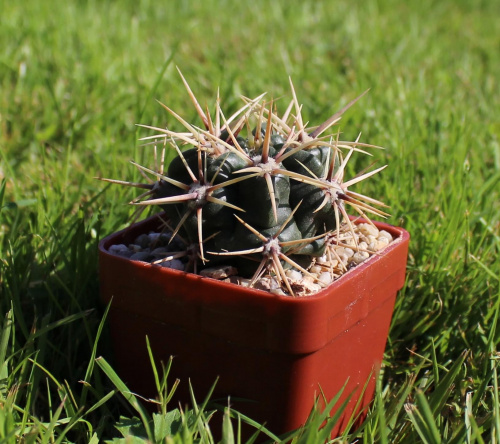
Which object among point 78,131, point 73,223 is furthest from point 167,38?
point 73,223

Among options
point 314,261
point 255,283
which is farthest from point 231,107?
point 255,283

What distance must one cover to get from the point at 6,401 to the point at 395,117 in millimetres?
2007

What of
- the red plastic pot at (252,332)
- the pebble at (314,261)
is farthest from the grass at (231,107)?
the pebble at (314,261)

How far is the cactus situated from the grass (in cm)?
28

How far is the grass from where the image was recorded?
144 cm

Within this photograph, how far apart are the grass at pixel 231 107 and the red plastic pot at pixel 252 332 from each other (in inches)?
2.9

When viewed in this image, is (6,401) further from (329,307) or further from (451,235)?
(451,235)

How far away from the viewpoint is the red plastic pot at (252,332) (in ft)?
4.18

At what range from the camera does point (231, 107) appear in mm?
2807

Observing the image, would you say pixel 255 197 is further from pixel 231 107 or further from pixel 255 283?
pixel 231 107

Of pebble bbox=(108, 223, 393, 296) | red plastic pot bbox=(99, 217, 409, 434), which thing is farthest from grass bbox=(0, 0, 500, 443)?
pebble bbox=(108, 223, 393, 296)

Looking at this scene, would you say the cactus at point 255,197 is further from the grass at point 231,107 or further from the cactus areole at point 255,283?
the grass at point 231,107

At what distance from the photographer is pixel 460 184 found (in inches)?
82.7

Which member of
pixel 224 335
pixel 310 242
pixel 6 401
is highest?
pixel 310 242
